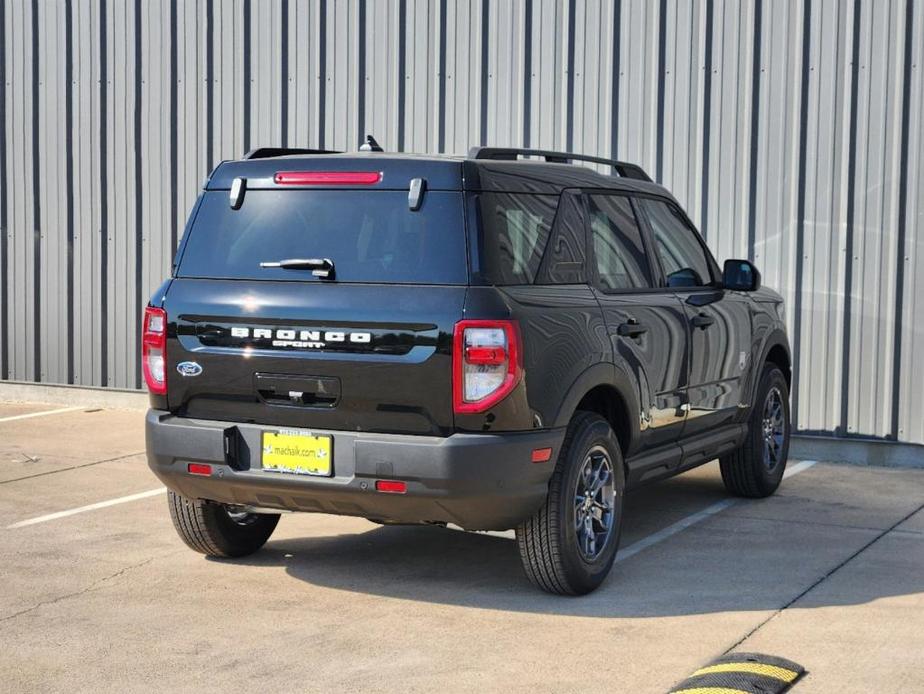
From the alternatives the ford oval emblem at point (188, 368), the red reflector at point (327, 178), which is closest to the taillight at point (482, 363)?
the red reflector at point (327, 178)

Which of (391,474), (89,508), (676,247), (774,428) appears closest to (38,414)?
(89,508)

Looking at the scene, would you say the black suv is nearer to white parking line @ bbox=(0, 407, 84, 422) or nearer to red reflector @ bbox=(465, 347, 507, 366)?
red reflector @ bbox=(465, 347, 507, 366)

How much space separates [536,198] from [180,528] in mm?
2323

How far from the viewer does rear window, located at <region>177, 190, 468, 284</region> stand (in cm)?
578

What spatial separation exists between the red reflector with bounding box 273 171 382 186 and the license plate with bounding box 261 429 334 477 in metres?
1.07

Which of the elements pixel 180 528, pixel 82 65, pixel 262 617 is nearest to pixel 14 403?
pixel 82 65

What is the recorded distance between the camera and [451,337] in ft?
18.4

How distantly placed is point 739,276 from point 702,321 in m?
0.54

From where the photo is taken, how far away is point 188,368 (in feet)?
19.9

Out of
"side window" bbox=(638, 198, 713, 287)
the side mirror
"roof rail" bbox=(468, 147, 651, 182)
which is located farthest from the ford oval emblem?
the side mirror

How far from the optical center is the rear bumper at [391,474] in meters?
5.62

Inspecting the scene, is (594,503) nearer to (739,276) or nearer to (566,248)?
(566,248)

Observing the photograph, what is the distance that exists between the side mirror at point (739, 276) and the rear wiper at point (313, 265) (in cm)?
281

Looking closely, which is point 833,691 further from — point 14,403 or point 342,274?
point 14,403
